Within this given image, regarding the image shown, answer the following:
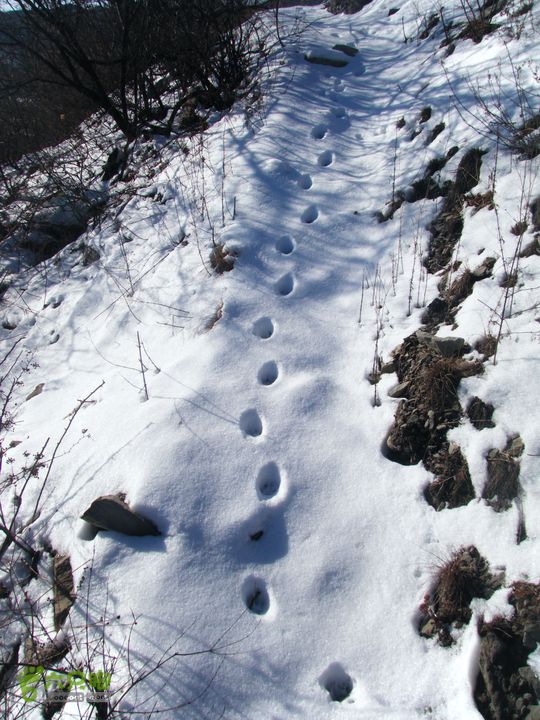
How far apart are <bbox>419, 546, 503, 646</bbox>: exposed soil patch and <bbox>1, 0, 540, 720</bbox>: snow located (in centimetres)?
4

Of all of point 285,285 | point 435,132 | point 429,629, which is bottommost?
point 429,629

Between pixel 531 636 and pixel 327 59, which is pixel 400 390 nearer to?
pixel 531 636

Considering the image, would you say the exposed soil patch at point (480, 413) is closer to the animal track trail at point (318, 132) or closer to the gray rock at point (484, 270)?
the gray rock at point (484, 270)

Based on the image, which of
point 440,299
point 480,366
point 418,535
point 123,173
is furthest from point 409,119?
point 418,535

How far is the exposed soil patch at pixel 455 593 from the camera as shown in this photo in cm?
161

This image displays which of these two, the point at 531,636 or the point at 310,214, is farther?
the point at 310,214

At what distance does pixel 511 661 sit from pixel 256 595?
1.00 m

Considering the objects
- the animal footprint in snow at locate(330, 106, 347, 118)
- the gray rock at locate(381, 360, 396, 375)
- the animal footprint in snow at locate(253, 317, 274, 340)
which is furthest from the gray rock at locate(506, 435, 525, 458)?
the animal footprint in snow at locate(330, 106, 347, 118)

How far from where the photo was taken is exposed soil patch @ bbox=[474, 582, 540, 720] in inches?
54.4

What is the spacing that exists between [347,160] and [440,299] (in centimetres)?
226

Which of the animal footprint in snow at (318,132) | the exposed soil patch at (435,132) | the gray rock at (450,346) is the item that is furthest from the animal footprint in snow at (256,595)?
the animal footprint in snow at (318,132)

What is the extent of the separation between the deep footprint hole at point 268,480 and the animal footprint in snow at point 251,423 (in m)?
0.22

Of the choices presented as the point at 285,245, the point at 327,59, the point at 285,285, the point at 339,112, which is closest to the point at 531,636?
the point at 285,285

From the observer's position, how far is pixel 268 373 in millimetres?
2666
